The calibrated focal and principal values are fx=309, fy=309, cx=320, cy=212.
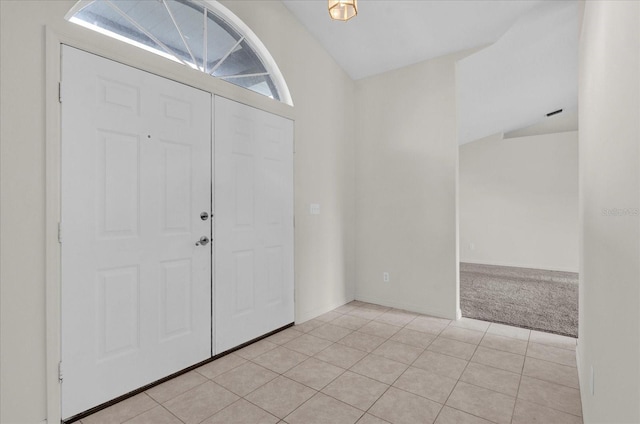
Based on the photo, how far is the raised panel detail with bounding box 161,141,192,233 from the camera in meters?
2.24

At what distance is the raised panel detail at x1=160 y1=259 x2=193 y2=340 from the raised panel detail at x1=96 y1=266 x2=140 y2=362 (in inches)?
7.2

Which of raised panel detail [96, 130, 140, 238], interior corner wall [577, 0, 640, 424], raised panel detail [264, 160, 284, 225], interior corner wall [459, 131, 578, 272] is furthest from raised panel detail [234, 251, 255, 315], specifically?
interior corner wall [459, 131, 578, 272]

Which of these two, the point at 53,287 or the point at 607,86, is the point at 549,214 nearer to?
the point at 607,86

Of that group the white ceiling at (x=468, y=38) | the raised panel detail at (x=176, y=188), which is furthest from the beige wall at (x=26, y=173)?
the white ceiling at (x=468, y=38)

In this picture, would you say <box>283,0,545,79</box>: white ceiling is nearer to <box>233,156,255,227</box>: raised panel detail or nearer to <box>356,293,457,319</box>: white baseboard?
<box>233,156,255,227</box>: raised panel detail

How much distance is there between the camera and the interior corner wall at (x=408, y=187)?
3521 millimetres

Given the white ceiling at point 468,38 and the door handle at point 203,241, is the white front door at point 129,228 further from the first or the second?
the white ceiling at point 468,38


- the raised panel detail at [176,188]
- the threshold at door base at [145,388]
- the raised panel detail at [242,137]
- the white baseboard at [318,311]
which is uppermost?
the raised panel detail at [242,137]

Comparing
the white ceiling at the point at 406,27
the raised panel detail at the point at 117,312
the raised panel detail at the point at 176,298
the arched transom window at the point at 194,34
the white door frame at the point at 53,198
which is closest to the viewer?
the white door frame at the point at 53,198

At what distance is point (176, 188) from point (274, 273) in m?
1.28

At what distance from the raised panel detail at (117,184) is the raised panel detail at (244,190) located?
814 millimetres

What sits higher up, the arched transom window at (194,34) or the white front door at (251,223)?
the arched transom window at (194,34)

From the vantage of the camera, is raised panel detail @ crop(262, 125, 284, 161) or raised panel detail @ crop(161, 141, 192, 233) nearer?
raised panel detail @ crop(161, 141, 192, 233)

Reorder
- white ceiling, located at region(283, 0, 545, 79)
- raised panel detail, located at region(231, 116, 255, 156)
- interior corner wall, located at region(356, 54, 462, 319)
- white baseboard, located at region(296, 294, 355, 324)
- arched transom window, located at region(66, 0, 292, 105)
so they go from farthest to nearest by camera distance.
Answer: interior corner wall, located at region(356, 54, 462, 319)
white baseboard, located at region(296, 294, 355, 324)
white ceiling, located at region(283, 0, 545, 79)
raised panel detail, located at region(231, 116, 255, 156)
arched transom window, located at region(66, 0, 292, 105)
